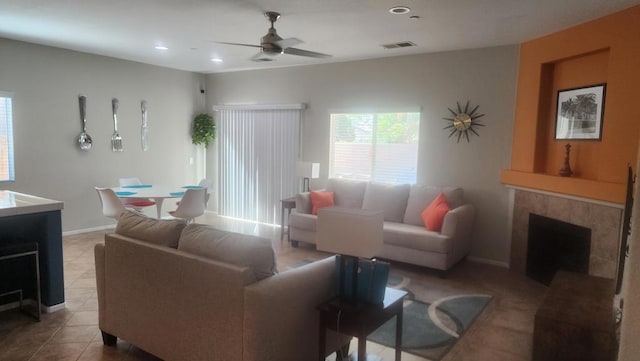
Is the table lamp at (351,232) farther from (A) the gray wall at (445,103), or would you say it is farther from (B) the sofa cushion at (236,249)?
(A) the gray wall at (445,103)

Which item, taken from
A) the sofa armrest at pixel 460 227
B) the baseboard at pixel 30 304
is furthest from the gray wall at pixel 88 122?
the sofa armrest at pixel 460 227

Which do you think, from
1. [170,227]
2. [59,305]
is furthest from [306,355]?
[59,305]

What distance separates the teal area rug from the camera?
3.10 m

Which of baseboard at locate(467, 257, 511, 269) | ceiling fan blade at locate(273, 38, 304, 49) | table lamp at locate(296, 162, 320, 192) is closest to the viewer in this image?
ceiling fan blade at locate(273, 38, 304, 49)

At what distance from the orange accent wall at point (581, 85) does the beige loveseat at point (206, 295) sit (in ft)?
9.63

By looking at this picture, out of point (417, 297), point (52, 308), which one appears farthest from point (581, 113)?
point (52, 308)

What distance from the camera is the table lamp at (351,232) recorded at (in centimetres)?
218

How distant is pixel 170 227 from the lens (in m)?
2.72

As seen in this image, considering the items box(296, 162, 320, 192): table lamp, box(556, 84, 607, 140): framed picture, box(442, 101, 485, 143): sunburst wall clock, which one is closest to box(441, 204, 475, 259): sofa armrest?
box(442, 101, 485, 143): sunburst wall clock

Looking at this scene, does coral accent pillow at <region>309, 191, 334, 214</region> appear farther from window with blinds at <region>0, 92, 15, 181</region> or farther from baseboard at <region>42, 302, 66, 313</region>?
window with blinds at <region>0, 92, 15, 181</region>

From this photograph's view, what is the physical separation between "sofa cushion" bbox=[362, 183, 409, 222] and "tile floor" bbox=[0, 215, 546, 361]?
2.38 ft

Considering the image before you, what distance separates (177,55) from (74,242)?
3.04 m

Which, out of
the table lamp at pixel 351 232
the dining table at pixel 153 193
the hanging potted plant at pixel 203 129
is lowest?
the dining table at pixel 153 193

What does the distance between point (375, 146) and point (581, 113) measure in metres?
2.66
